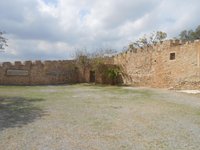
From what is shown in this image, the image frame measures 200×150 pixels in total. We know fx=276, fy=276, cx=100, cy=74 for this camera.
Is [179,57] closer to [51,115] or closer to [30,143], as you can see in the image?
[51,115]

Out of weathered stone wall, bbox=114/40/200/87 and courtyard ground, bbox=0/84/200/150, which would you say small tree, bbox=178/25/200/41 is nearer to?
weathered stone wall, bbox=114/40/200/87

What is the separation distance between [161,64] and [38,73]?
36.9 ft

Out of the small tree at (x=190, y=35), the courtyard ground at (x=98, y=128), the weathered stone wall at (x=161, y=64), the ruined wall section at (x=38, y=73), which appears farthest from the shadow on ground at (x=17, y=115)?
the small tree at (x=190, y=35)

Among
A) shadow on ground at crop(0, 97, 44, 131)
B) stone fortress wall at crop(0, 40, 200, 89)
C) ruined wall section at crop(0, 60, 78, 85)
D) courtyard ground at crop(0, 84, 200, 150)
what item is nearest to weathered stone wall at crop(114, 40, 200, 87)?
stone fortress wall at crop(0, 40, 200, 89)

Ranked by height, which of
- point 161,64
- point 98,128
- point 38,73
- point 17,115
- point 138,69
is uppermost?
point 161,64

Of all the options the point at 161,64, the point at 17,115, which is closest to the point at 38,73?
the point at 161,64

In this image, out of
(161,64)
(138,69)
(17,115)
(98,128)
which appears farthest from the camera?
(138,69)

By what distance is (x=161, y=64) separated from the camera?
19.9 metres

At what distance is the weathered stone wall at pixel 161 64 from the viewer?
1678cm

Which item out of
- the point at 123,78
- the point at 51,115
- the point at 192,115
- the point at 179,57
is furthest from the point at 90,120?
the point at 123,78

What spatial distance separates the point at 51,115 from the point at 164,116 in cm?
354

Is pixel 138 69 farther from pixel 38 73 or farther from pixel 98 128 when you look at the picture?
pixel 98 128

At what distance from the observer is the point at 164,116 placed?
28.4 feet

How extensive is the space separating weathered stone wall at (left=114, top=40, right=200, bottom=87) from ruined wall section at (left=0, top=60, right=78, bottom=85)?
4885mm
